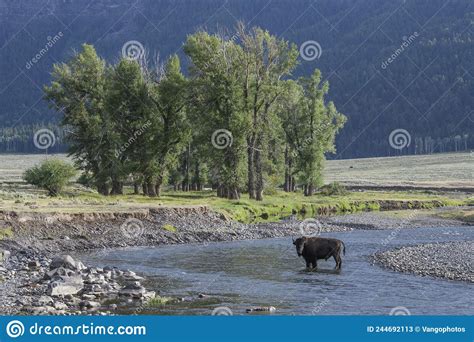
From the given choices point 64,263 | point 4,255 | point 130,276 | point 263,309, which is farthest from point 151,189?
point 263,309

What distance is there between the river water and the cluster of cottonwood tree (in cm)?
2959

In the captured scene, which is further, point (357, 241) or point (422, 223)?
point (422, 223)

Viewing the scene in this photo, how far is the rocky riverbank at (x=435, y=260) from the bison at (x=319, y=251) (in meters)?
2.60

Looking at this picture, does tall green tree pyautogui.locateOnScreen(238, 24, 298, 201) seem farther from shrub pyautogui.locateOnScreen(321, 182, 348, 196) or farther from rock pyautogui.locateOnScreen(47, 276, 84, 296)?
rock pyautogui.locateOnScreen(47, 276, 84, 296)

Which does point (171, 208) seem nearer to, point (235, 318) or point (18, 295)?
point (18, 295)

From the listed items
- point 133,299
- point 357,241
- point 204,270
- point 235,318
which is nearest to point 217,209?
point 357,241

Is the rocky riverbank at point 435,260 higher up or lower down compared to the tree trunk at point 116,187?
lower down

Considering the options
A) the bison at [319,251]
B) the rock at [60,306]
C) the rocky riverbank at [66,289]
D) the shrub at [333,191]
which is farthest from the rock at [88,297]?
the shrub at [333,191]

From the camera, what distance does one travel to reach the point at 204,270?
3381cm

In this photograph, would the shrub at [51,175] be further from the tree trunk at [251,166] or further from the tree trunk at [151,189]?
the tree trunk at [251,166]

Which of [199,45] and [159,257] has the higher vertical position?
[199,45]

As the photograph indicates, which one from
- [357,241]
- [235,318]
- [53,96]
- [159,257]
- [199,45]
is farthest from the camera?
[53,96]

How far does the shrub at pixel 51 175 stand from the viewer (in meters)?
77.6

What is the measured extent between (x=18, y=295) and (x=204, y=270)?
10882 mm
